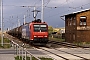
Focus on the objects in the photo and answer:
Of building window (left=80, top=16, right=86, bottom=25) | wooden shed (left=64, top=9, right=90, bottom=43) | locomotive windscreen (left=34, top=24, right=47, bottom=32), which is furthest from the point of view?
building window (left=80, top=16, right=86, bottom=25)

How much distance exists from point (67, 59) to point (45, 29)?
18.0m

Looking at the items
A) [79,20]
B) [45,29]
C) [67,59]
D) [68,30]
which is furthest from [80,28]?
[67,59]

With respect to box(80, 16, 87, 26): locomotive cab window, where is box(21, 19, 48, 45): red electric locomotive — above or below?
below

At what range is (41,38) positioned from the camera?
123ft

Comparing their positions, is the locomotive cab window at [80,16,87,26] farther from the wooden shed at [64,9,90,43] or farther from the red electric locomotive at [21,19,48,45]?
the red electric locomotive at [21,19,48,45]

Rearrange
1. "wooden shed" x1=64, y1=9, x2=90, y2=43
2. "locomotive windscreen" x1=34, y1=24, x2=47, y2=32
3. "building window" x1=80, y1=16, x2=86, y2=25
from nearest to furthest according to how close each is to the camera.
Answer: "locomotive windscreen" x1=34, y1=24, x2=47, y2=32 → "wooden shed" x1=64, y1=9, x2=90, y2=43 → "building window" x1=80, y1=16, x2=86, y2=25

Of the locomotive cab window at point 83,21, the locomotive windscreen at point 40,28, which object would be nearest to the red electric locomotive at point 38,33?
the locomotive windscreen at point 40,28

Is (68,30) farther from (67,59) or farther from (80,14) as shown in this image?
(67,59)

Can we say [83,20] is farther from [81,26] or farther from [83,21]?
[81,26]

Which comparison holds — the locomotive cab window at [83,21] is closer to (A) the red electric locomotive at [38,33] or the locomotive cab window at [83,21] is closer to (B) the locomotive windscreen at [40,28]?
(A) the red electric locomotive at [38,33]

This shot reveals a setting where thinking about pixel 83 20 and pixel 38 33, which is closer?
pixel 38 33

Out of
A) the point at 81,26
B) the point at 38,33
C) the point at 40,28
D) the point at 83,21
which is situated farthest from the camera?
the point at 83,21

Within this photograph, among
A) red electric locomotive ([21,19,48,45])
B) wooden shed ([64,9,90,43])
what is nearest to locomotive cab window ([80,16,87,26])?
wooden shed ([64,9,90,43])

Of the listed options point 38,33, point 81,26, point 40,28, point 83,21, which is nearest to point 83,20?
point 83,21
